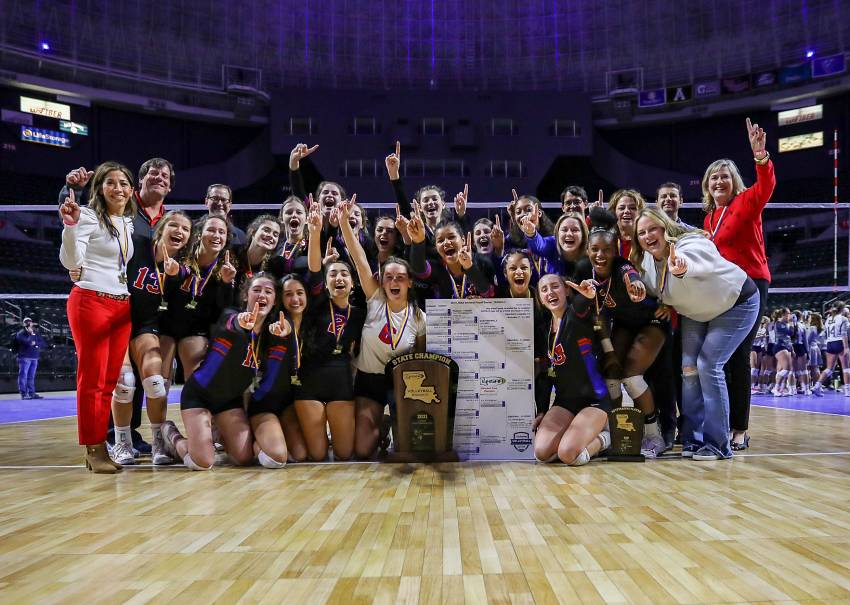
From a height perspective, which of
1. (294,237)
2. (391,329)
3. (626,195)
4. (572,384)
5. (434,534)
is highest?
(626,195)

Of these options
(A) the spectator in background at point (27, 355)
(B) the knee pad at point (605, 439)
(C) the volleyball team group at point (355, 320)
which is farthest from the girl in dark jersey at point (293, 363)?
(A) the spectator in background at point (27, 355)

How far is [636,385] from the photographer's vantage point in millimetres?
4344

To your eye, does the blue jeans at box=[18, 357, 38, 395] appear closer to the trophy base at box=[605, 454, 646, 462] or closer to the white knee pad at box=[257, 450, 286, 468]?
the white knee pad at box=[257, 450, 286, 468]

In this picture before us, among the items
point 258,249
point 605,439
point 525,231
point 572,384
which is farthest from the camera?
point 525,231

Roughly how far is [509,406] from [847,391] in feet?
31.1

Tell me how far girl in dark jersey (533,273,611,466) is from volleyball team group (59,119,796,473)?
0.01 meters

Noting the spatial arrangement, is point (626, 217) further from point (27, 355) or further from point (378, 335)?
point (27, 355)

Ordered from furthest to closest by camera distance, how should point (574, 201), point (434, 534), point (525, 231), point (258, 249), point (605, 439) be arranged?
point (574, 201) → point (525, 231) → point (258, 249) → point (605, 439) → point (434, 534)

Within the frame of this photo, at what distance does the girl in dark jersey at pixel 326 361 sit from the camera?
426cm

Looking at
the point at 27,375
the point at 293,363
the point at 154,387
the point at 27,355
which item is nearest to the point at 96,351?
the point at 154,387

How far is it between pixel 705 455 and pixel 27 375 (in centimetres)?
1193

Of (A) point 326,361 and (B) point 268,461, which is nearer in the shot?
(B) point 268,461

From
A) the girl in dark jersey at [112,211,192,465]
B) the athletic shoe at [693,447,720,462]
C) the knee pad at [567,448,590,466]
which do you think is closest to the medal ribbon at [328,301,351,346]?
the girl in dark jersey at [112,211,192,465]

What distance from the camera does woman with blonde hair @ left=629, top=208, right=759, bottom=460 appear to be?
4062 mm
